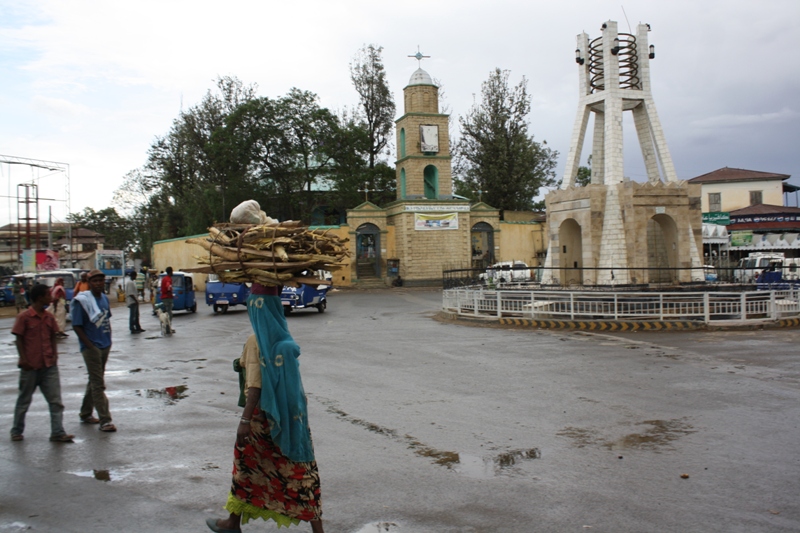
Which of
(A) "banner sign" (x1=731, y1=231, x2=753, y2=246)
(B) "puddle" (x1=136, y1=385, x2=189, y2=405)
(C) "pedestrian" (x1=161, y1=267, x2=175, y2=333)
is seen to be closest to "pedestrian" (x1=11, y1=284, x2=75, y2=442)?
(B) "puddle" (x1=136, y1=385, x2=189, y2=405)

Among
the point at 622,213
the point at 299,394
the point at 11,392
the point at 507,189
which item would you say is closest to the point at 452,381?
the point at 299,394

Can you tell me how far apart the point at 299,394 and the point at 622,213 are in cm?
Answer: 1961

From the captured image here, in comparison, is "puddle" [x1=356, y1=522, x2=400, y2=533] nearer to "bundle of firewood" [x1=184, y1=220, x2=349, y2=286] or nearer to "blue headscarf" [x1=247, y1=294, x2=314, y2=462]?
"blue headscarf" [x1=247, y1=294, x2=314, y2=462]

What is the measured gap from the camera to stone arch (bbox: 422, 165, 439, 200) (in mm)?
46406

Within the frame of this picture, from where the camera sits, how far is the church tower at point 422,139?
45750 millimetres

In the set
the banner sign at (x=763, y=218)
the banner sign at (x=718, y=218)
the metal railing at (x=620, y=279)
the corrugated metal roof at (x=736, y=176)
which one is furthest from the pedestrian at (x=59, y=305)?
the corrugated metal roof at (x=736, y=176)

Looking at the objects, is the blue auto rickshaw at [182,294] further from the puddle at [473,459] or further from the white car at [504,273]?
the puddle at [473,459]

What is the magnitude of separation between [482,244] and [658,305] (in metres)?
30.8

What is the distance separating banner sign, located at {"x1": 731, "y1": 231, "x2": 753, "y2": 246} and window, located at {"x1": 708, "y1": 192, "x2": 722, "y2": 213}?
35.5 feet

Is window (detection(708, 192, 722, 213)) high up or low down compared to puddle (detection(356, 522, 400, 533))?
up

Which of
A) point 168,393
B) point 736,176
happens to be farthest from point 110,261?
point 736,176

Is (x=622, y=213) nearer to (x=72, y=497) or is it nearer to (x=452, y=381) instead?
(x=452, y=381)

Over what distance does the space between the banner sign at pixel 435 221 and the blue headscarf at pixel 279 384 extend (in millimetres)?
39984

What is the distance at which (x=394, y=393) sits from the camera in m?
9.13
